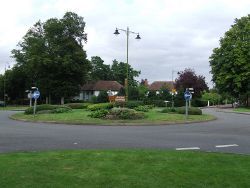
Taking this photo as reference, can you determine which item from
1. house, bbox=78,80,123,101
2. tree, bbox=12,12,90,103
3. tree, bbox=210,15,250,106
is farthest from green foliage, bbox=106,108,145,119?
house, bbox=78,80,123,101

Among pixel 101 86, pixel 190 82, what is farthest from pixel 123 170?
pixel 101 86

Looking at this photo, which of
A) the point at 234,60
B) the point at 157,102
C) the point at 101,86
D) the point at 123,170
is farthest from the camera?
the point at 101,86

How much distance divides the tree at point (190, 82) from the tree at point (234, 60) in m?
14.4

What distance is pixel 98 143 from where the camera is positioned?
50.6 feet

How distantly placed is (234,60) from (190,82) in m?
20.5

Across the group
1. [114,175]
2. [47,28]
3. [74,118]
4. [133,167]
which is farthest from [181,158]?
[47,28]

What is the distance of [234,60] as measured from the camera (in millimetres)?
67938

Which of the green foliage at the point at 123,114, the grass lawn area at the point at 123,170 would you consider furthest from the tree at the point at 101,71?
the grass lawn area at the point at 123,170

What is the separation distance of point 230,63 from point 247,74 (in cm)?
338

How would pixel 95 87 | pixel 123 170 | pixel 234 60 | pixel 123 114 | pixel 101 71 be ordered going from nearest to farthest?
pixel 123 170 < pixel 123 114 < pixel 234 60 < pixel 95 87 < pixel 101 71

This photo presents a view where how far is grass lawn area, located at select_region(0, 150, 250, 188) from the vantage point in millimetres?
7609

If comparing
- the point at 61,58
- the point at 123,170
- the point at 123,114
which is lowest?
the point at 123,170

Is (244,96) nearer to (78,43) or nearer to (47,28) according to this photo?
(78,43)

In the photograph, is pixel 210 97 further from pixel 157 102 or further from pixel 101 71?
pixel 101 71
